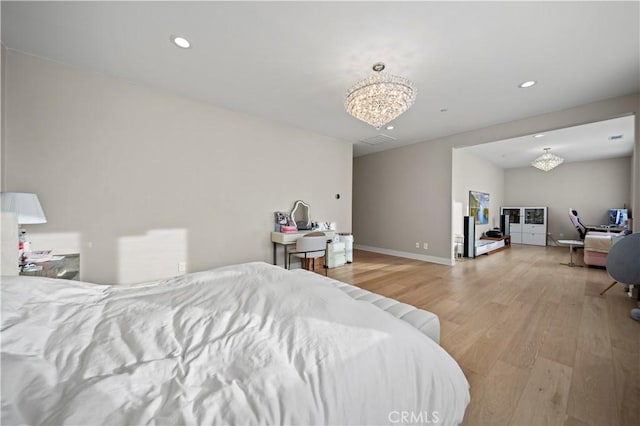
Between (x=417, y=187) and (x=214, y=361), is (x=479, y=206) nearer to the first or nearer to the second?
(x=417, y=187)

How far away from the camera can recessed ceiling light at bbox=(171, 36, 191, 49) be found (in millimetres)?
2084

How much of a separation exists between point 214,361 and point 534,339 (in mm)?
2657

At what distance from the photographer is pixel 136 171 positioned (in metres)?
2.87

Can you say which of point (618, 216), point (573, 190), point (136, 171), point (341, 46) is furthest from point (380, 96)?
point (573, 190)

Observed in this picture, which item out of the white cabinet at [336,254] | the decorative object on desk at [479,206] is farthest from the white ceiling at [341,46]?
the decorative object on desk at [479,206]

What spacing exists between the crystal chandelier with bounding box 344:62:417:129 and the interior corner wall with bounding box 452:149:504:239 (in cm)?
313

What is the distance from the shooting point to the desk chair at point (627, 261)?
2438mm

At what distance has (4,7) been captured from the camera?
1.77 metres

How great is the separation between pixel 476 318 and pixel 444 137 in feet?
12.3

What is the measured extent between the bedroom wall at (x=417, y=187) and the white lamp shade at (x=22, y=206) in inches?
226

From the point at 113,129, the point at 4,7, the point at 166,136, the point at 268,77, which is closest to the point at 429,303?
the point at 268,77

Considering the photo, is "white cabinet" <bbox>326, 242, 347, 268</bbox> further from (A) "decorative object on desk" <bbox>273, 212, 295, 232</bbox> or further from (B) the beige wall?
(B) the beige wall

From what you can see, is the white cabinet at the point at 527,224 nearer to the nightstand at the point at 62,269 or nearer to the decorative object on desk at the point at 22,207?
the nightstand at the point at 62,269

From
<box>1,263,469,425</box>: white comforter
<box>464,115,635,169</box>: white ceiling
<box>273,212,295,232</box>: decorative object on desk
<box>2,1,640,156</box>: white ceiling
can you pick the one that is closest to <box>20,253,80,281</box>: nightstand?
<box>1,263,469,425</box>: white comforter
